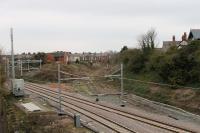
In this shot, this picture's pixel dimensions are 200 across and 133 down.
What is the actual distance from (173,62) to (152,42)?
21.9m

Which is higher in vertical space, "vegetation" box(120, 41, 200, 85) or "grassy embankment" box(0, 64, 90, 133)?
"vegetation" box(120, 41, 200, 85)

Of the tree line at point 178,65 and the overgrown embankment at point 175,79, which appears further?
the tree line at point 178,65

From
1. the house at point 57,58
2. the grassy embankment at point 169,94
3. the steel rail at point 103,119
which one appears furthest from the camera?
the house at point 57,58

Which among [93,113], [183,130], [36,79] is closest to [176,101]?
[93,113]

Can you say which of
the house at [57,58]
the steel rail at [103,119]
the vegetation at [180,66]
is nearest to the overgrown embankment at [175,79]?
the vegetation at [180,66]

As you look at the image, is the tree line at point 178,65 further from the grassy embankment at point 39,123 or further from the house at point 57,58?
the house at point 57,58

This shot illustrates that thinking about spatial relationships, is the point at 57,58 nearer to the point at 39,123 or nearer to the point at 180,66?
the point at 180,66

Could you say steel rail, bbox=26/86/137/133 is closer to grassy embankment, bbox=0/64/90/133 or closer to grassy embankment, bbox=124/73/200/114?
grassy embankment, bbox=0/64/90/133

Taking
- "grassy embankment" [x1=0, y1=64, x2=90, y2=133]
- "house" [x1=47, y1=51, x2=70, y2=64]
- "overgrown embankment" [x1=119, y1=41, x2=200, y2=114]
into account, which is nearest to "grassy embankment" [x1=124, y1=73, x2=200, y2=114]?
"overgrown embankment" [x1=119, y1=41, x2=200, y2=114]

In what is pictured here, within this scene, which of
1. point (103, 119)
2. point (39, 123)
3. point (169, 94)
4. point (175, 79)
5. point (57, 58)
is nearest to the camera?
point (39, 123)

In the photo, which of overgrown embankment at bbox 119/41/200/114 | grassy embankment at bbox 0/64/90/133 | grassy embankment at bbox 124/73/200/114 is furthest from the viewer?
overgrown embankment at bbox 119/41/200/114

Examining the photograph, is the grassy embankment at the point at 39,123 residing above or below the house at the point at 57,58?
below

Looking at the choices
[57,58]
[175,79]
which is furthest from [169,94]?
[57,58]

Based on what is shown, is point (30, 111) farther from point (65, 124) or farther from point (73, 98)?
point (73, 98)
